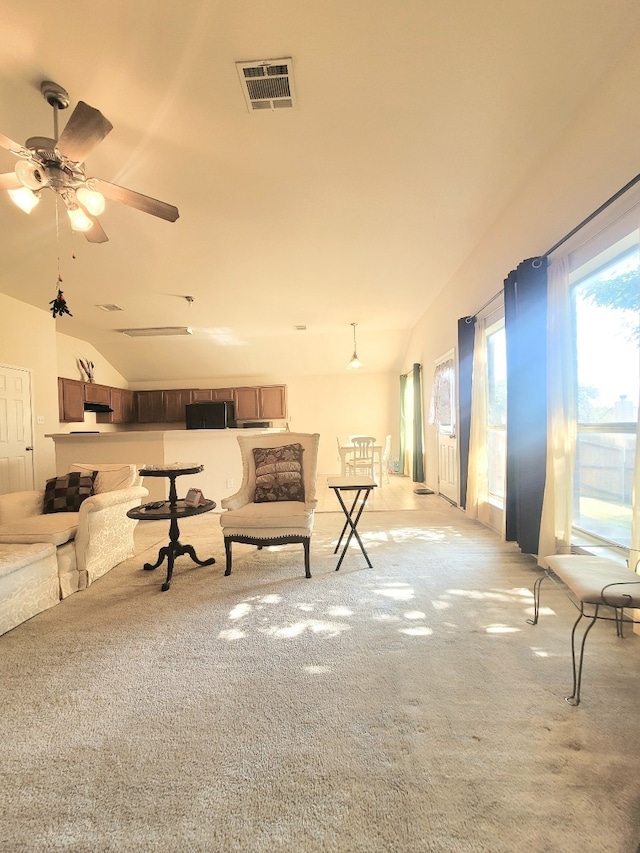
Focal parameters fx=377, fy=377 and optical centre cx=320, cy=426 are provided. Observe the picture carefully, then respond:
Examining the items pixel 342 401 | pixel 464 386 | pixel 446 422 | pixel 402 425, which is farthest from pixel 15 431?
pixel 402 425

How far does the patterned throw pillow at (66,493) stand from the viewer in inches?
124

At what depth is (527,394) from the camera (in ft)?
9.64

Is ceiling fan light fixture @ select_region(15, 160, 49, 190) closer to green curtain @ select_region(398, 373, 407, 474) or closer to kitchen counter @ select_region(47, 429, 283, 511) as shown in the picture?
kitchen counter @ select_region(47, 429, 283, 511)

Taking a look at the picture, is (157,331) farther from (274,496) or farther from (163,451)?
(274,496)

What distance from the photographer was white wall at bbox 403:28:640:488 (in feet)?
6.74

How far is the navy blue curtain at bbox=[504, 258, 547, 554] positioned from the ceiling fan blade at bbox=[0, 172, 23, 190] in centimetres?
335

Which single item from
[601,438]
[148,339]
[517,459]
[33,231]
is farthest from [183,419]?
[601,438]

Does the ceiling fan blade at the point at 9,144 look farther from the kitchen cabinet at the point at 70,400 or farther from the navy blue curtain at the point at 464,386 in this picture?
the kitchen cabinet at the point at 70,400

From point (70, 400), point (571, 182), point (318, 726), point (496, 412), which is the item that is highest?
point (571, 182)

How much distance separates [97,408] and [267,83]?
6.98 m

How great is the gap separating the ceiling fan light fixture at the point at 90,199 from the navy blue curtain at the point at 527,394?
9.63 feet

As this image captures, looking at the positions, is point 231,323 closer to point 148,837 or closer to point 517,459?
point 517,459

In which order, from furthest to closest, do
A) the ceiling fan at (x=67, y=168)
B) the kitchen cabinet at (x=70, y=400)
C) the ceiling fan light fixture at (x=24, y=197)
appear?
the kitchen cabinet at (x=70, y=400)
the ceiling fan light fixture at (x=24, y=197)
the ceiling fan at (x=67, y=168)

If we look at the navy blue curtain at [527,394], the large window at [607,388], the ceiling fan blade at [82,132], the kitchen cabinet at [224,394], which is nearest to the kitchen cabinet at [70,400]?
the kitchen cabinet at [224,394]
